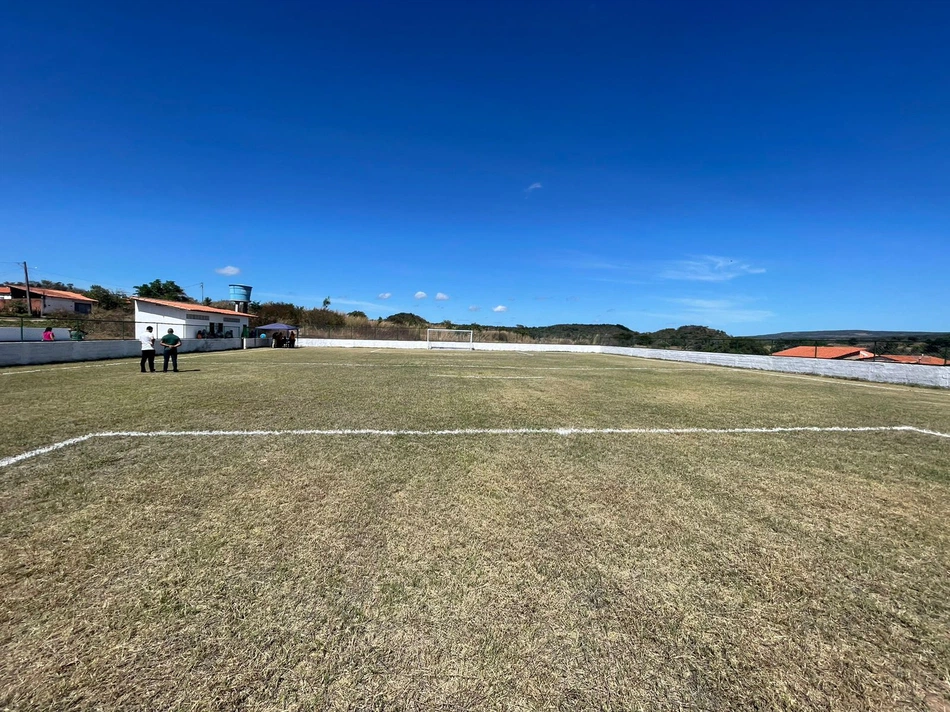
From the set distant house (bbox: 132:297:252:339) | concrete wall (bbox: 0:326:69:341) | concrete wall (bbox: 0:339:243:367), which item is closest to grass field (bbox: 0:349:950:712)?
concrete wall (bbox: 0:339:243:367)

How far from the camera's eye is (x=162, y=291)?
54906mm

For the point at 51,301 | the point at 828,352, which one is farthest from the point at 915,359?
the point at 51,301

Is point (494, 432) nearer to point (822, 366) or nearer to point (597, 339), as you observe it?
point (822, 366)

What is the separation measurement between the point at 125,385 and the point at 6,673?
949 cm

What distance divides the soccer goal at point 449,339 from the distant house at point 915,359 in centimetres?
2810

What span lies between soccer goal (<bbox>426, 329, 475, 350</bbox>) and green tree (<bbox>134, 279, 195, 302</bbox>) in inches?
1400

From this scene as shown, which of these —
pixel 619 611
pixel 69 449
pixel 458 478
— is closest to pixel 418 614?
pixel 619 611

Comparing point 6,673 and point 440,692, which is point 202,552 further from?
point 440,692

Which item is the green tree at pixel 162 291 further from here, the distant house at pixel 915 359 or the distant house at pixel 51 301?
the distant house at pixel 915 359

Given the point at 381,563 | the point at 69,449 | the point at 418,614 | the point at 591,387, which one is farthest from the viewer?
the point at 591,387

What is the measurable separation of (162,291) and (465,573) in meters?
67.4

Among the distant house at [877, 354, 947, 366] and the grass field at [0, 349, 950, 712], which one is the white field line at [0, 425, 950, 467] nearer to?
the grass field at [0, 349, 950, 712]

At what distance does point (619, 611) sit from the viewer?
1991 mm

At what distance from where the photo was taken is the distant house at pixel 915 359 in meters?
15.4
